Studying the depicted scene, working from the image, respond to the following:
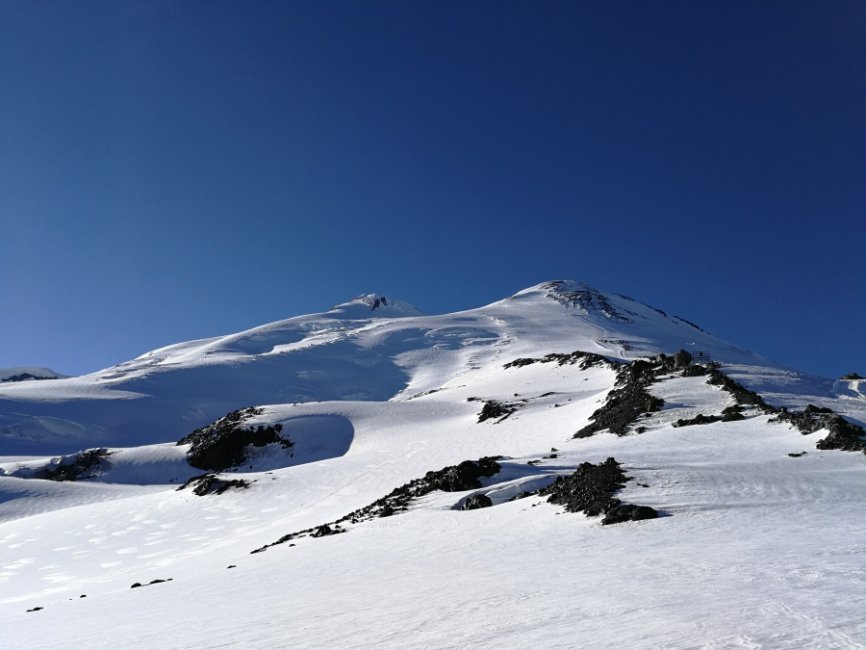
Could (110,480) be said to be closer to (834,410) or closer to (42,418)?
(42,418)

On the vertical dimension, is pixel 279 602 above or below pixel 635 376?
below

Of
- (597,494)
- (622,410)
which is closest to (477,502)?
(597,494)

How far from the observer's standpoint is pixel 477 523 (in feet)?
57.2

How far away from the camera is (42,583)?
2366cm

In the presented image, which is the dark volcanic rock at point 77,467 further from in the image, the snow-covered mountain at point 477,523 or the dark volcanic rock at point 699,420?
the dark volcanic rock at point 699,420

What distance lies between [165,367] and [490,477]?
334ft

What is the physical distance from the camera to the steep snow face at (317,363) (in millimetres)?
79125

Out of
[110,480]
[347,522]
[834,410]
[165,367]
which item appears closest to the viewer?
[347,522]

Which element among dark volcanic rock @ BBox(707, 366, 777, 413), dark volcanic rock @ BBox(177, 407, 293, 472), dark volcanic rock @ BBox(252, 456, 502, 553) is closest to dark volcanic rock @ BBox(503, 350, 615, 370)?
dark volcanic rock @ BBox(707, 366, 777, 413)

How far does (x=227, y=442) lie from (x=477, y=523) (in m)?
41.7

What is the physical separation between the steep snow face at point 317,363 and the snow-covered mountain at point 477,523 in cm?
840

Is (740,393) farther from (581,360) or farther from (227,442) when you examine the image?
(227,442)

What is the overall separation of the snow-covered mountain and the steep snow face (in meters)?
8.40

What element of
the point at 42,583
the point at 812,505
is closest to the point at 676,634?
the point at 812,505
